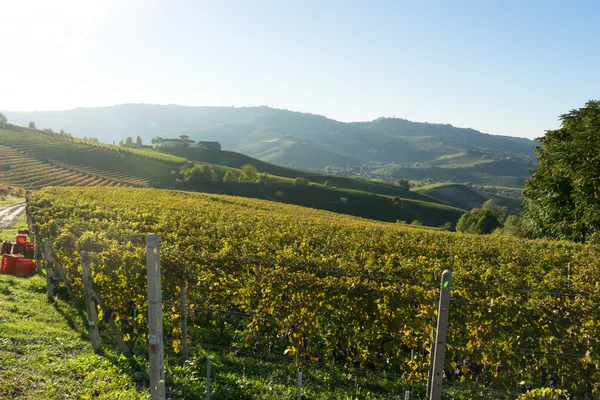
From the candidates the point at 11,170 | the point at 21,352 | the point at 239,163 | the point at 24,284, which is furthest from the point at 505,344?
the point at 239,163

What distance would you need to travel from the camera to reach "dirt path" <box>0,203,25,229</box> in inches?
1060

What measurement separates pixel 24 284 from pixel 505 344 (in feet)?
44.5

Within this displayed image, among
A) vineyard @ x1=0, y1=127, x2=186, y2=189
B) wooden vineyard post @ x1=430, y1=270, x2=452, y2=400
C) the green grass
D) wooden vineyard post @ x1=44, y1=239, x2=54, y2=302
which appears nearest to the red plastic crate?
the green grass

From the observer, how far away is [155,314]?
4.58m

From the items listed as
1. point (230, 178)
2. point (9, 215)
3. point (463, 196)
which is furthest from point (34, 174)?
point (463, 196)

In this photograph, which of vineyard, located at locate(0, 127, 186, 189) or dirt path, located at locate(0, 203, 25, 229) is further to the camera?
vineyard, located at locate(0, 127, 186, 189)

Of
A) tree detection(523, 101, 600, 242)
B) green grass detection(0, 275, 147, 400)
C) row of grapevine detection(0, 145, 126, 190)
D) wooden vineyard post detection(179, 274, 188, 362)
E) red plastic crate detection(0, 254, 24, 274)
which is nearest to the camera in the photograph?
green grass detection(0, 275, 147, 400)

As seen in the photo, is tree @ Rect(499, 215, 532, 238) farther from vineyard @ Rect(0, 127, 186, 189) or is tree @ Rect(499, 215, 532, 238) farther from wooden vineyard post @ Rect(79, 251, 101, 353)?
vineyard @ Rect(0, 127, 186, 189)

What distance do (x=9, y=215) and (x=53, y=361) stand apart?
3098 cm

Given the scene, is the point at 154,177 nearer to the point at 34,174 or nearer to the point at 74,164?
the point at 74,164

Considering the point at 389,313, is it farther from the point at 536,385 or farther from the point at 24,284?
the point at 24,284

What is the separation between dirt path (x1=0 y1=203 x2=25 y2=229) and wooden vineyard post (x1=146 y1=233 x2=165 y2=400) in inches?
1077

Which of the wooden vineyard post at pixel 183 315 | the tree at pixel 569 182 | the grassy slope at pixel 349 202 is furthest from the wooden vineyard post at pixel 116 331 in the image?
the grassy slope at pixel 349 202

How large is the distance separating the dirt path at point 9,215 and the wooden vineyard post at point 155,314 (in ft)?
89.7
